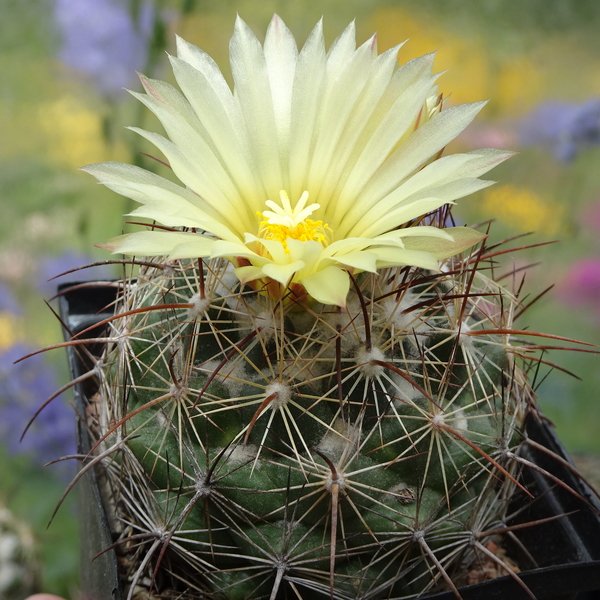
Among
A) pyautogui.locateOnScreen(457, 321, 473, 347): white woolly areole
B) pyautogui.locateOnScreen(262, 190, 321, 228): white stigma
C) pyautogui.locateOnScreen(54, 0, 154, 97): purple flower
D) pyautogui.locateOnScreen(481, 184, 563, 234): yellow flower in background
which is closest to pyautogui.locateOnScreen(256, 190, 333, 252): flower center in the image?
pyautogui.locateOnScreen(262, 190, 321, 228): white stigma

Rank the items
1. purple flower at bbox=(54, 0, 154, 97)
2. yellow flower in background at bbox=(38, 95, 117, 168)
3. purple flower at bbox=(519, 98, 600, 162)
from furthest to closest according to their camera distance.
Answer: yellow flower in background at bbox=(38, 95, 117, 168) < purple flower at bbox=(519, 98, 600, 162) < purple flower at bbox=(54, 0, 154, 97)

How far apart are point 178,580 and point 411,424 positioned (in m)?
0.24

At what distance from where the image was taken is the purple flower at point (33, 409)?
49.5 inches

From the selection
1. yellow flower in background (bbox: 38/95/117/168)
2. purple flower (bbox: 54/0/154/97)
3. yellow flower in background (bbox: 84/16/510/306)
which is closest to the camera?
yellow flower in background (bbox: 84/16/510/306)

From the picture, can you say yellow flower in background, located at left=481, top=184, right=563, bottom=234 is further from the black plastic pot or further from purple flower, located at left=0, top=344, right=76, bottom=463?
purple flower, located at left=0, top=344, right=76, bottom=463

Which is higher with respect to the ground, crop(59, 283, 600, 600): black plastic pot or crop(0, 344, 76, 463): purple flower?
crop(0, 344, 76, 463): purple flower

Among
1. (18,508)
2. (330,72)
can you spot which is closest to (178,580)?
(330,72)

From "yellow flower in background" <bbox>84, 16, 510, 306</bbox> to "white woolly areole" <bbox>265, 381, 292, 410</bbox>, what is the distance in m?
0.06

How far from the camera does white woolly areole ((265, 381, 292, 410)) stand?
44cm

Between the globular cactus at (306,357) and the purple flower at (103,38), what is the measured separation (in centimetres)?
85

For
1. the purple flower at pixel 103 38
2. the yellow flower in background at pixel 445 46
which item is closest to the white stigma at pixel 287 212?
the purple flower at pixel 103 38

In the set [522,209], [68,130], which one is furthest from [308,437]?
[68,130]

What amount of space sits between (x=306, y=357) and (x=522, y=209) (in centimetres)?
112

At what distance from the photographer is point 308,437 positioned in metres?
0.45
